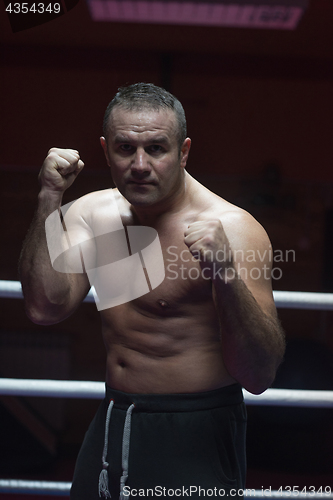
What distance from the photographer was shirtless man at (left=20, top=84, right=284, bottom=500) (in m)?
0.93

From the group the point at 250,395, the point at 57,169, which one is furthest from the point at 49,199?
the point at 250,395

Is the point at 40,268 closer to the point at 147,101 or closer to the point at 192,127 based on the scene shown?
the point at 147,101

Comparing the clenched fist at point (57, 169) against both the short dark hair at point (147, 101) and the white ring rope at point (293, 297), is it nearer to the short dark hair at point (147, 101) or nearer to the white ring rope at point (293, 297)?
the short dark hair at point (147, 101)

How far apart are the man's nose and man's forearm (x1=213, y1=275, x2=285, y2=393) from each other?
27 centimetres

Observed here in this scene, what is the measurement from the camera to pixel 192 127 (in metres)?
2.83

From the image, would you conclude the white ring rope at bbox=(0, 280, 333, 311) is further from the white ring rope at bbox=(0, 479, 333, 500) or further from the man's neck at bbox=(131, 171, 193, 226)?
the white ring rope at bbox=(0, 479, 333, 500)

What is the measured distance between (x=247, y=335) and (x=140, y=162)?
1.27 ft

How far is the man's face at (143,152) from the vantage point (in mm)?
922

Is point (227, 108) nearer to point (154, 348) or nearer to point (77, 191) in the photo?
point (77, 191)

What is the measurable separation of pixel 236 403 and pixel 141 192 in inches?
19.6

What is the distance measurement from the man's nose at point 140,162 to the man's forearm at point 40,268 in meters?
0.17

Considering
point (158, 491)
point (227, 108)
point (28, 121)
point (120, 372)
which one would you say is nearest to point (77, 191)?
point (28, 121)

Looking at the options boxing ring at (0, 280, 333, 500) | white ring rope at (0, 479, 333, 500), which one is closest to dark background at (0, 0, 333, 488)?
white ring rope at (0, 479, 333, 500)

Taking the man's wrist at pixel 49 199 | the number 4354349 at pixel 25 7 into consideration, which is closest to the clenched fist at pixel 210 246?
the man's wrist at pixel 49 199
